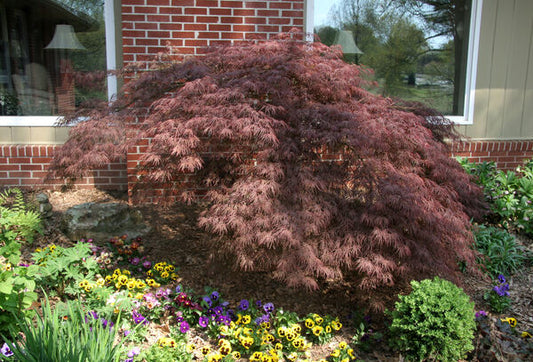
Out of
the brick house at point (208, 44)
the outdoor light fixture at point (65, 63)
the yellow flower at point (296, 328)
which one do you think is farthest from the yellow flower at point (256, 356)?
the outdoor light fixture at point (65, 63)

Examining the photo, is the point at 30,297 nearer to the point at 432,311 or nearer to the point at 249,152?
the point at 249,152

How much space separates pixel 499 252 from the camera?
14.3ft

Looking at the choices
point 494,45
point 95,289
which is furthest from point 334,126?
point 494,45

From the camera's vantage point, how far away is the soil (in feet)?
11.2

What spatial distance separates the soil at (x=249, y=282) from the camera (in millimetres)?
3414

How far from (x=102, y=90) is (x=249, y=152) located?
3.24 m

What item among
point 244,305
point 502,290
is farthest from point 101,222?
point 502,290

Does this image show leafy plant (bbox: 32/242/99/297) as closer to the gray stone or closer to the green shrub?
the gray stone

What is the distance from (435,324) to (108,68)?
4.77m

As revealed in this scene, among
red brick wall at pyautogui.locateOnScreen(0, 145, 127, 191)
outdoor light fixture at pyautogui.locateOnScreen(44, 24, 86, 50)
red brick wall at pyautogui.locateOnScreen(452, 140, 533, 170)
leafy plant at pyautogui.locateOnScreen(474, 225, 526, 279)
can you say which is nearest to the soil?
leafy plant at pyautogui.locateOnScreen(474, 225, 526, 279)

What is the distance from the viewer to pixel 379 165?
309cm

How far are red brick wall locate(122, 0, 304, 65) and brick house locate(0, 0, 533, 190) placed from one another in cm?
1

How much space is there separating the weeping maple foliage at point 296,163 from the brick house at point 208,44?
1543 mm

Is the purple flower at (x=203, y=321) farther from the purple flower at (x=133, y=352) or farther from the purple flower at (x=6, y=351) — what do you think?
the purple flower at (x=6, y=351)
